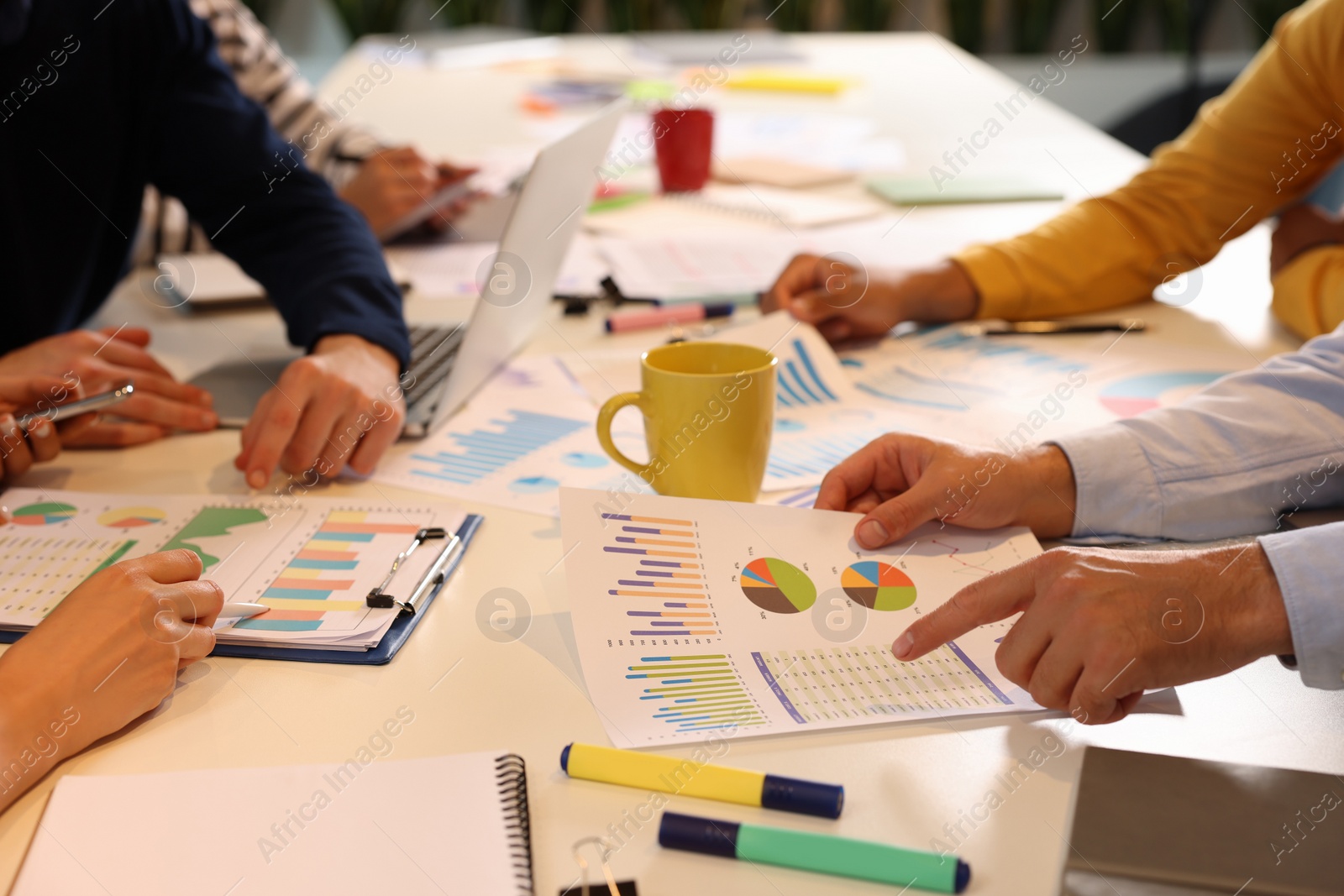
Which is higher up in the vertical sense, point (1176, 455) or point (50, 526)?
point (50, 526)

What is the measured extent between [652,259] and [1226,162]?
0.69 m

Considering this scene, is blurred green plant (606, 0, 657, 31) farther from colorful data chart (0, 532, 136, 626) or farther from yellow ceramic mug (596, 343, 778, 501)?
colorful data chart (0, 532, 136, 626)

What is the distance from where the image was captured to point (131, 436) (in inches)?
38.7

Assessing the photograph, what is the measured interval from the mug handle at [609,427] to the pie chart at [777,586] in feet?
0.50

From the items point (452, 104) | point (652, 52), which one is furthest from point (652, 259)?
point (652, 52)

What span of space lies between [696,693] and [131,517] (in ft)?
1.60

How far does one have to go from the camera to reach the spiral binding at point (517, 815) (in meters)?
0.50

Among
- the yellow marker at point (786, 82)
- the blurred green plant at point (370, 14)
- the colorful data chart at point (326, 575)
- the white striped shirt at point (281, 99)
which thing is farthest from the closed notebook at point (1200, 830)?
the blurred green plant at point (370, 14)

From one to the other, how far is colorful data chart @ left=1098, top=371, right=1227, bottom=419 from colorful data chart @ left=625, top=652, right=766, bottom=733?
530mm

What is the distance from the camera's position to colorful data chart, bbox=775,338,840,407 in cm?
105

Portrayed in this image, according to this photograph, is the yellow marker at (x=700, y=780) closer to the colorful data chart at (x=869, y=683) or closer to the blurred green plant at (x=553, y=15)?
the colorful data chart at (x=869, y=683)

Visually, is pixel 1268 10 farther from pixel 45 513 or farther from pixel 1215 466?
pixel 45 513

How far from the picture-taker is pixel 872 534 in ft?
2.43

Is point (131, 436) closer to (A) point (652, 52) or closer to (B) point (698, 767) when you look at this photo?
(B) point (698, 767)
